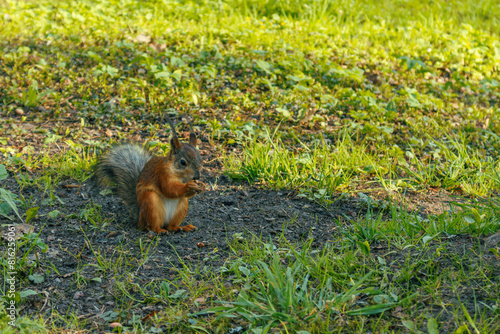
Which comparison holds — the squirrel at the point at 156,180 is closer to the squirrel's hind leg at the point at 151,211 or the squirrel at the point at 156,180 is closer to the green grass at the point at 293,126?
the squirrel's hind leg at the point at 151,211

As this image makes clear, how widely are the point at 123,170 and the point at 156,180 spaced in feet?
1.17

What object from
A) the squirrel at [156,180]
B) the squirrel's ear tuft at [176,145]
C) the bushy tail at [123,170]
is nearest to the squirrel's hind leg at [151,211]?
the squirrel at [156,180]

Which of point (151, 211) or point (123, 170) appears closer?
point (151, 211)

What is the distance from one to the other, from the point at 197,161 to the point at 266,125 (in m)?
1.72

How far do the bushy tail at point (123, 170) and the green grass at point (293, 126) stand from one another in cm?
23

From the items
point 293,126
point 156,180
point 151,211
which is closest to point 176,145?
point 156,180

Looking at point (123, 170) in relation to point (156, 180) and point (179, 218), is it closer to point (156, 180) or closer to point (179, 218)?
point (156, 180)

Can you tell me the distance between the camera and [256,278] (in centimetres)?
261

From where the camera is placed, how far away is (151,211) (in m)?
3.25

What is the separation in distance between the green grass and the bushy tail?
23 cm

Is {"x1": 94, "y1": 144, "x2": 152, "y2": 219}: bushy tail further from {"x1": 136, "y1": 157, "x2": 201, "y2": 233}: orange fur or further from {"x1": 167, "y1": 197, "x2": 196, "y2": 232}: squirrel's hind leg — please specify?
{"x1": 167, "y1": 197, "x2": 196, "y2": 232}: squirrel's hind leg

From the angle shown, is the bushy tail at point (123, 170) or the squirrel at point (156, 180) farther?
the bushy tail at point (123, 170)

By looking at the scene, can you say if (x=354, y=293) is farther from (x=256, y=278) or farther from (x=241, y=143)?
(x=241, y=143)

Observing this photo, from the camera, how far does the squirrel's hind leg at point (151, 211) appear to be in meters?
3.25
